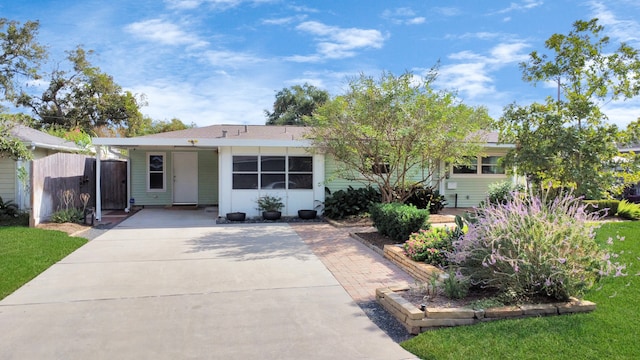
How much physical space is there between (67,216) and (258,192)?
5066 millimetres

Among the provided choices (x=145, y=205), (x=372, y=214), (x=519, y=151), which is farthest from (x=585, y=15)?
(x=145, y=205)

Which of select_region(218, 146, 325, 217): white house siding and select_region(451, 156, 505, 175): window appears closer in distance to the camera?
select_region(218, 146, 325, 217): white house siding

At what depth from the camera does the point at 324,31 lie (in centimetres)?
1155

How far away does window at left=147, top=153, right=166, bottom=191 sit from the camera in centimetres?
1536

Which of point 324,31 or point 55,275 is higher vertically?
point 324,31

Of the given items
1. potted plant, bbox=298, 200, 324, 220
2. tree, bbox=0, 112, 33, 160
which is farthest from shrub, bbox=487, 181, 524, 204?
tree, bbox=0, 112, 33, 160

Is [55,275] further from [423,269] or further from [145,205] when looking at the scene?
[145,205]

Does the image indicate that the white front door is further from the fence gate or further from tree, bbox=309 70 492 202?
tree, bbox=309 70 492 202

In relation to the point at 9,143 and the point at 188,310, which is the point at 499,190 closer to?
the point at 188,310

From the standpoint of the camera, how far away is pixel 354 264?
672cm

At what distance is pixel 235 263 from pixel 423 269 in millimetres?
3026

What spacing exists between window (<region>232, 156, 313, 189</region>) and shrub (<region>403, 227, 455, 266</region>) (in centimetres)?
622

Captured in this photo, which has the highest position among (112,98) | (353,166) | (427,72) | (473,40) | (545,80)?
(112,98)

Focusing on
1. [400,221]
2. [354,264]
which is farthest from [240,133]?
[354,264]
